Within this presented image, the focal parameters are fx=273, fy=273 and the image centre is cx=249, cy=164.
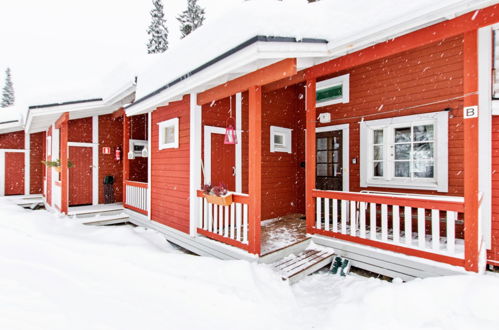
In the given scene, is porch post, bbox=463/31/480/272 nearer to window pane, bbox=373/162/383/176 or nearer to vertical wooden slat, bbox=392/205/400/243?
vertical wooden slat, bbox=392/205/400/243

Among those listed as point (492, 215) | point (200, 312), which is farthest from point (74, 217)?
point (492, 215)

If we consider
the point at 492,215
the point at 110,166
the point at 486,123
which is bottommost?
the point at 492,215

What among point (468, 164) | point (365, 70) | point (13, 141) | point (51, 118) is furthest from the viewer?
point (13, 141)

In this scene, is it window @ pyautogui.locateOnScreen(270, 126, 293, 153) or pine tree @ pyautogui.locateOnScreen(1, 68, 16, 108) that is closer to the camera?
window @ pyautogui.locateOnScreen(270, 126, 293, 153)

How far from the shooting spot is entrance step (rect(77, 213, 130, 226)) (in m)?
6.18

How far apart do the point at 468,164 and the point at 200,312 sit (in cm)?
303

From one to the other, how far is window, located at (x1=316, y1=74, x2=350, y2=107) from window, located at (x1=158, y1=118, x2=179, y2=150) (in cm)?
308

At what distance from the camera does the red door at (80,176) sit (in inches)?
307

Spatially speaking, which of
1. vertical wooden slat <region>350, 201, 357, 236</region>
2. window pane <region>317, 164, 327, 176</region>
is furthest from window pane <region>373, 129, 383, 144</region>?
vertical wooden slat <region>350, 201, 357, 236</region>

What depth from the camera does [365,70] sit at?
5211 mm

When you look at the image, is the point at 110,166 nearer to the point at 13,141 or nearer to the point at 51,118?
the point at 51,118

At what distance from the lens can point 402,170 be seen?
4844 millimetres

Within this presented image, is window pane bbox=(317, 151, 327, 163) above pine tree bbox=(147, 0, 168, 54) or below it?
below

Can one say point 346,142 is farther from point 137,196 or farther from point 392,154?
point 137,196
